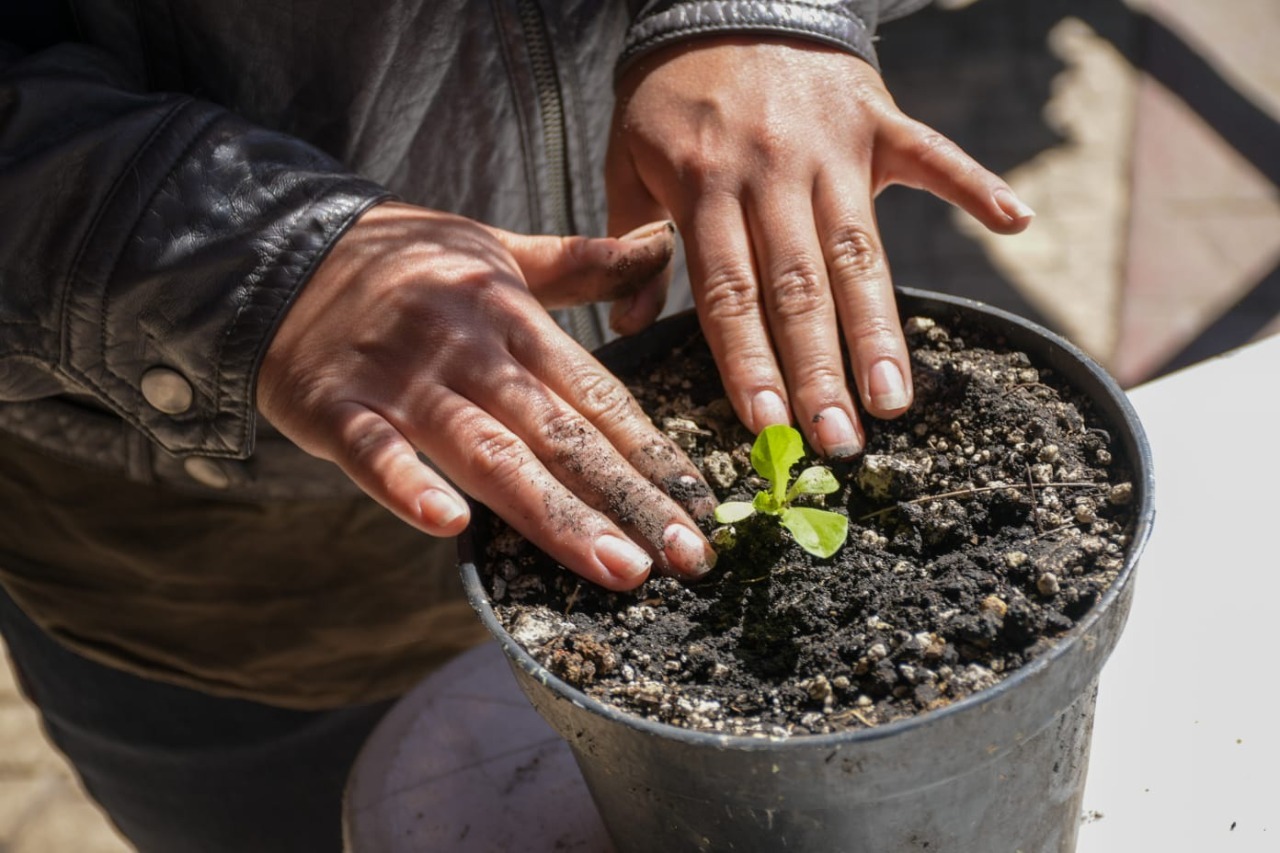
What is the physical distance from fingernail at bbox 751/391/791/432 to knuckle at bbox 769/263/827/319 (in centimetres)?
11

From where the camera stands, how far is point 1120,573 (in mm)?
990

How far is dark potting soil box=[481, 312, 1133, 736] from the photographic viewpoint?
1014 millimetres

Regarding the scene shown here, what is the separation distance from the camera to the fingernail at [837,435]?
4.12 ft

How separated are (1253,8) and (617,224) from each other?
4.66 metres

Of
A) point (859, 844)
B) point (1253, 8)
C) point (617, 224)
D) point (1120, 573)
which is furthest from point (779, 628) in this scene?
point (1253, 8)

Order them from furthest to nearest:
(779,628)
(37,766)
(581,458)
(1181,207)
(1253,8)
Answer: (1253,8)
(1181,207)
(37,766)
(581,458)
(779,628)

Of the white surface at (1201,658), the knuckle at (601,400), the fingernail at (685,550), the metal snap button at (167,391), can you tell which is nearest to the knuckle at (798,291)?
the knuckle at (601,400)

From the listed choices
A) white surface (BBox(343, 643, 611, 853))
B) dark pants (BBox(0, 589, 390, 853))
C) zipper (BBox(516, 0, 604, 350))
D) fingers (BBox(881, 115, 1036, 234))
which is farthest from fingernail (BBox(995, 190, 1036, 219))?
dark pants (BBox(0, 589, 390, 853))

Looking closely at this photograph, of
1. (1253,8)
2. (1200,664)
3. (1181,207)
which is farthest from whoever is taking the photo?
(1253,8)

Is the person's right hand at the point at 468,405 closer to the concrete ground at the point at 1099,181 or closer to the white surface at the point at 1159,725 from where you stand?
the white surface at the point at 1159,725

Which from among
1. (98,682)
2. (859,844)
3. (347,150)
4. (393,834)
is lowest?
(98,682)

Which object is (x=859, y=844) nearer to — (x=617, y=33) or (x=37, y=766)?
(x=617, y=33)

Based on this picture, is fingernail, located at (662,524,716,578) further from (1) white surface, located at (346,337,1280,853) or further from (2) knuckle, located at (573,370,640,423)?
(1) white surface, located at (346,337,1280,853)

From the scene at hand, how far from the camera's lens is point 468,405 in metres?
1.23
